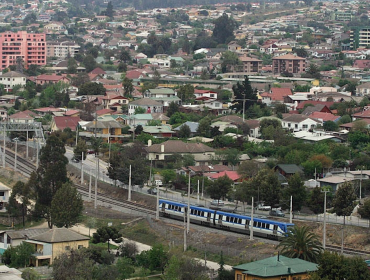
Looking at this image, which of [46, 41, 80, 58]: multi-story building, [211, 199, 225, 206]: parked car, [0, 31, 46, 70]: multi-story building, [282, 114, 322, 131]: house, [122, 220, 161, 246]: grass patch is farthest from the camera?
[46, 41, 80, 58]: multi-story building

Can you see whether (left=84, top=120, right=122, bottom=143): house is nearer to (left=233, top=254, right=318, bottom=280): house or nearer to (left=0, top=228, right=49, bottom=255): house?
(left=0, top=228, right=49, bottom=255): house

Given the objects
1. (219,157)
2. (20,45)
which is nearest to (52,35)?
(20,45)

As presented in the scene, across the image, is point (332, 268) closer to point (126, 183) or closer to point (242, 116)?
point (126, 183)

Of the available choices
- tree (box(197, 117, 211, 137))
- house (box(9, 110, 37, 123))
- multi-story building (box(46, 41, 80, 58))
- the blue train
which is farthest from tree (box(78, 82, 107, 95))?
multi-story building (box(46, 41, 80, 58))

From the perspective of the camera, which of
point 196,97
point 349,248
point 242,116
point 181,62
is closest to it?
point 349,248

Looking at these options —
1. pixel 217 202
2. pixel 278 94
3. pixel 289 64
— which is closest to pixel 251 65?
pixel 289 64

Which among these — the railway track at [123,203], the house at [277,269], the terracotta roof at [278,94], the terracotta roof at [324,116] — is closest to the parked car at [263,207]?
the railway track at [123,203]
